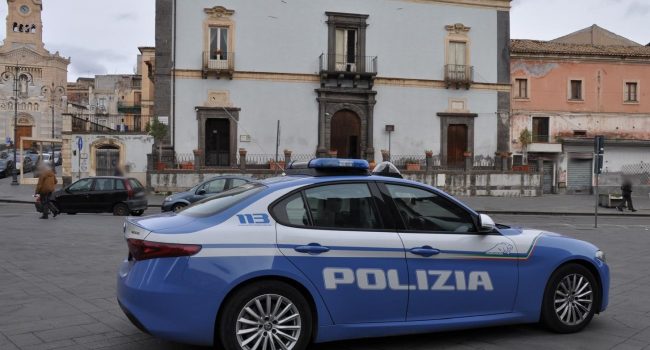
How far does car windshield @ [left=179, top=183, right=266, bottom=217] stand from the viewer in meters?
4.96

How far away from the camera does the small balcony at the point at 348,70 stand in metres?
33.7

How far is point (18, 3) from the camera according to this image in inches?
3209

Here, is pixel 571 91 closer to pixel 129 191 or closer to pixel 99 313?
pixel 129 191

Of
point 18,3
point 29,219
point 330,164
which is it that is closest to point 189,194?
point 29,219

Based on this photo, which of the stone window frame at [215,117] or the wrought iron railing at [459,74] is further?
the wrought iron railing at [459,74]

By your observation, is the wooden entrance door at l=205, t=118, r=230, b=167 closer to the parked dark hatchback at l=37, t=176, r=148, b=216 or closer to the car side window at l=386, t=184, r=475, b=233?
the parked dark hatchback at l=37, t=176, r=148, b=216

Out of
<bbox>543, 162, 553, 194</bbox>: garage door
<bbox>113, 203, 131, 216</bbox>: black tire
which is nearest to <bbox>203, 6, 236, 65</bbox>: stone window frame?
<bbox>113, 203, 131, 216</bbox>: black tire

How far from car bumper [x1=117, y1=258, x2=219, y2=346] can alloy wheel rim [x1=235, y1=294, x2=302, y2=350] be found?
236 mm

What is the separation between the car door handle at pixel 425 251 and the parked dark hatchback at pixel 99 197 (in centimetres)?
1648

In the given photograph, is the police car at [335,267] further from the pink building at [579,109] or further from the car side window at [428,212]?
the pink building at [579,109]

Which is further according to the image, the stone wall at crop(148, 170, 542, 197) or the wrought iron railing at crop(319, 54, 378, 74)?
the wrought iron railing at crop(319, 54, 378, 74)

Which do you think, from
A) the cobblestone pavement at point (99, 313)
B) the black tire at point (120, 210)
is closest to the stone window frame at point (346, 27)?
the black tire at point (120, 210)

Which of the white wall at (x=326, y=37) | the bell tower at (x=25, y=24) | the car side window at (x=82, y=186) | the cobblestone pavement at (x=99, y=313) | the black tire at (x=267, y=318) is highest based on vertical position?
the bell tower at (x=25, y=24)

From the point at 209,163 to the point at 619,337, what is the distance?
94.3 feet
